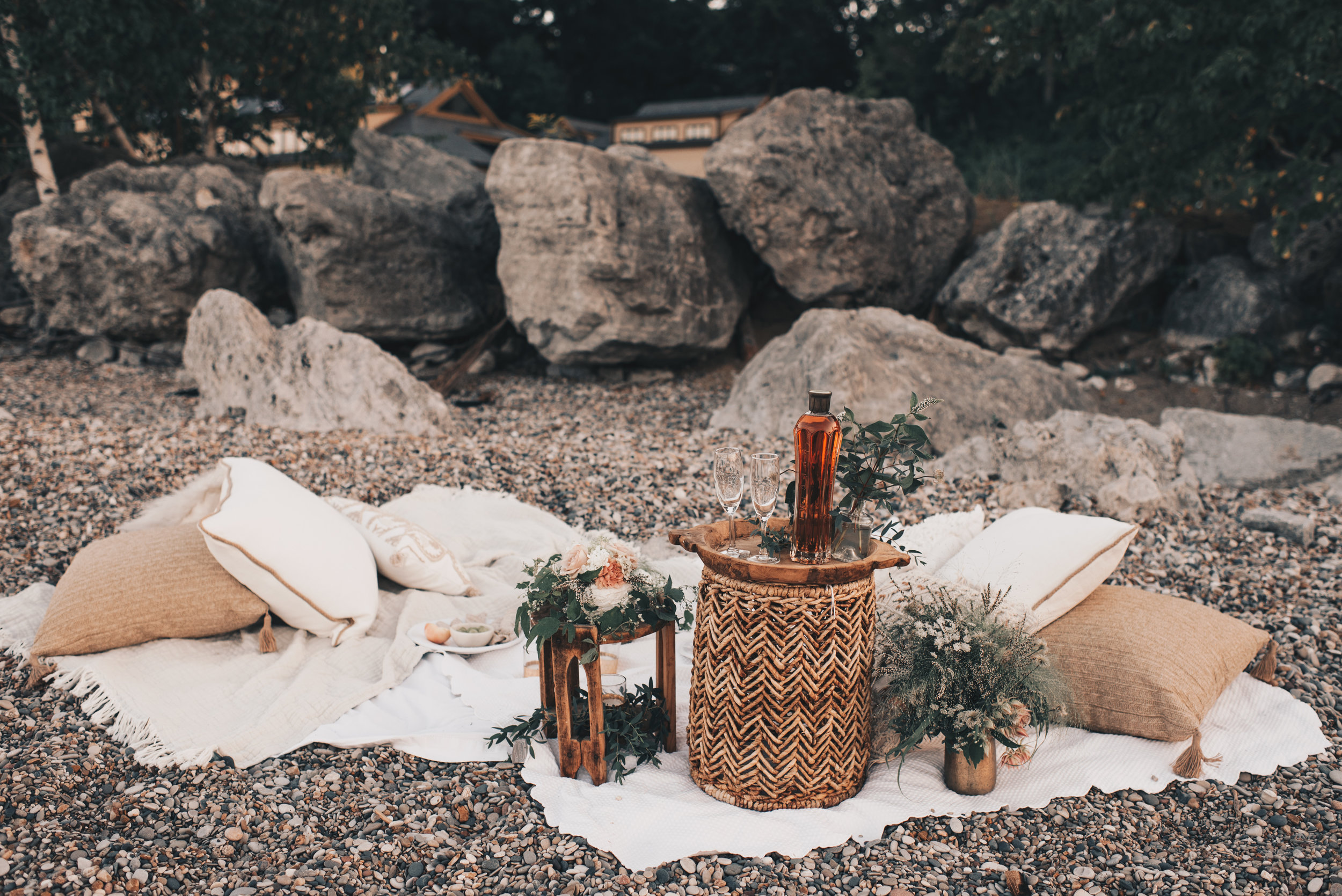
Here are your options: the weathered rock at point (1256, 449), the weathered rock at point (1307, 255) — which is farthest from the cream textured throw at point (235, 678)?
the weathered rock at point (1307, 255)

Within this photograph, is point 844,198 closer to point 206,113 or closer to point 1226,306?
point 1226,306

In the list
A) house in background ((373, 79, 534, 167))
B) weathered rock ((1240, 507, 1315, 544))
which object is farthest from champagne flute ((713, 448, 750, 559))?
house in background ((373, 79, 534, 167))

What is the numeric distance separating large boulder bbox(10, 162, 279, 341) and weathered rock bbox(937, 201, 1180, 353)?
8793mm

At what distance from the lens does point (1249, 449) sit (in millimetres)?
7129

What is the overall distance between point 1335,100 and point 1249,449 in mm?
3890

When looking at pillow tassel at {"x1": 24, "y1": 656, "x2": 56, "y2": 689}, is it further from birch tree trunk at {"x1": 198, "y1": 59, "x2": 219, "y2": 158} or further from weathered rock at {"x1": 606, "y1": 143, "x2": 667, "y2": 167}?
birch tree trunk at {"x1": 198, "y1": 59, "x2": 219, "y2": 158}

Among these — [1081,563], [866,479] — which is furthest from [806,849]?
[1081,563]

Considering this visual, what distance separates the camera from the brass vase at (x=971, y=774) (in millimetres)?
3029

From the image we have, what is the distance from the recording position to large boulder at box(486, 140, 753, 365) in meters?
8.98

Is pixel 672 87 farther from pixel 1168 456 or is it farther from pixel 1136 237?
pixel 1168 456

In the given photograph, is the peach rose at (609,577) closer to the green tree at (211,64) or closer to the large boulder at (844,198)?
the large boulder at (844,198)

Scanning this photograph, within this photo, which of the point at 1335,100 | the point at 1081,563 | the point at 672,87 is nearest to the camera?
the point at 1081,563

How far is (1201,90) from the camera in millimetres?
8578

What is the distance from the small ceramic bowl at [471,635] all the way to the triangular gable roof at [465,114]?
19251mm
